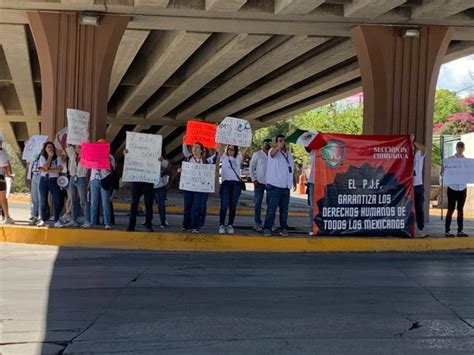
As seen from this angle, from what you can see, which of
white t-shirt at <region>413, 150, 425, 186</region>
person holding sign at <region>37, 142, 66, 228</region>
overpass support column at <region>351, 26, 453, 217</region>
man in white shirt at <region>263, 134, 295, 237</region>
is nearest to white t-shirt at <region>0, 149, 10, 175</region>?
person holding sign at <region>37, 142, 66, 228</region>

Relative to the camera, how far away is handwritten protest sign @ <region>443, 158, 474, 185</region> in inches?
494

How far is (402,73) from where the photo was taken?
15.9m

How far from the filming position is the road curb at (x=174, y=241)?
11734 mm

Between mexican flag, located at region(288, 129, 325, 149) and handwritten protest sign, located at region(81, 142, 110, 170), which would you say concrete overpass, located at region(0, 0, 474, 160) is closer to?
handwritten protest sign, located at region(81, 142, 110, 170)

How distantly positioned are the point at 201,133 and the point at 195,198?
51.7 inches

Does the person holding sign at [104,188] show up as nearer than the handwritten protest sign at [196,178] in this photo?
No

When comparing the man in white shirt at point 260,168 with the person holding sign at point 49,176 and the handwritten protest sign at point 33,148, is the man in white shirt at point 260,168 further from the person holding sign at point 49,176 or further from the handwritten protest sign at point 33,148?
the handwritten protest sign at point 33,148

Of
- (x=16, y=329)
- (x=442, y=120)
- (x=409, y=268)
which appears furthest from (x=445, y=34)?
(x=442, y=120)

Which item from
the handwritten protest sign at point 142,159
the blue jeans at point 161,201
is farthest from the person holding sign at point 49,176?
the blue jeans at point 161,201

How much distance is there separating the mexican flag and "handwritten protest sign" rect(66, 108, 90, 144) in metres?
4.30

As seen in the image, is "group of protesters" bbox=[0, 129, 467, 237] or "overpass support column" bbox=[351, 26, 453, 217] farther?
"overpass support column" bbox=[351, 26, 453, 217]

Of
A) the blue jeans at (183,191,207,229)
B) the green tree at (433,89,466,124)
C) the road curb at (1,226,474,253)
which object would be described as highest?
the green tree at (433,89,466,124)

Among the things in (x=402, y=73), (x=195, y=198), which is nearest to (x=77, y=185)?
(x=195, y=198)

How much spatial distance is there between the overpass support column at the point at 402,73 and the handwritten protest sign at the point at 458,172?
3.09m
